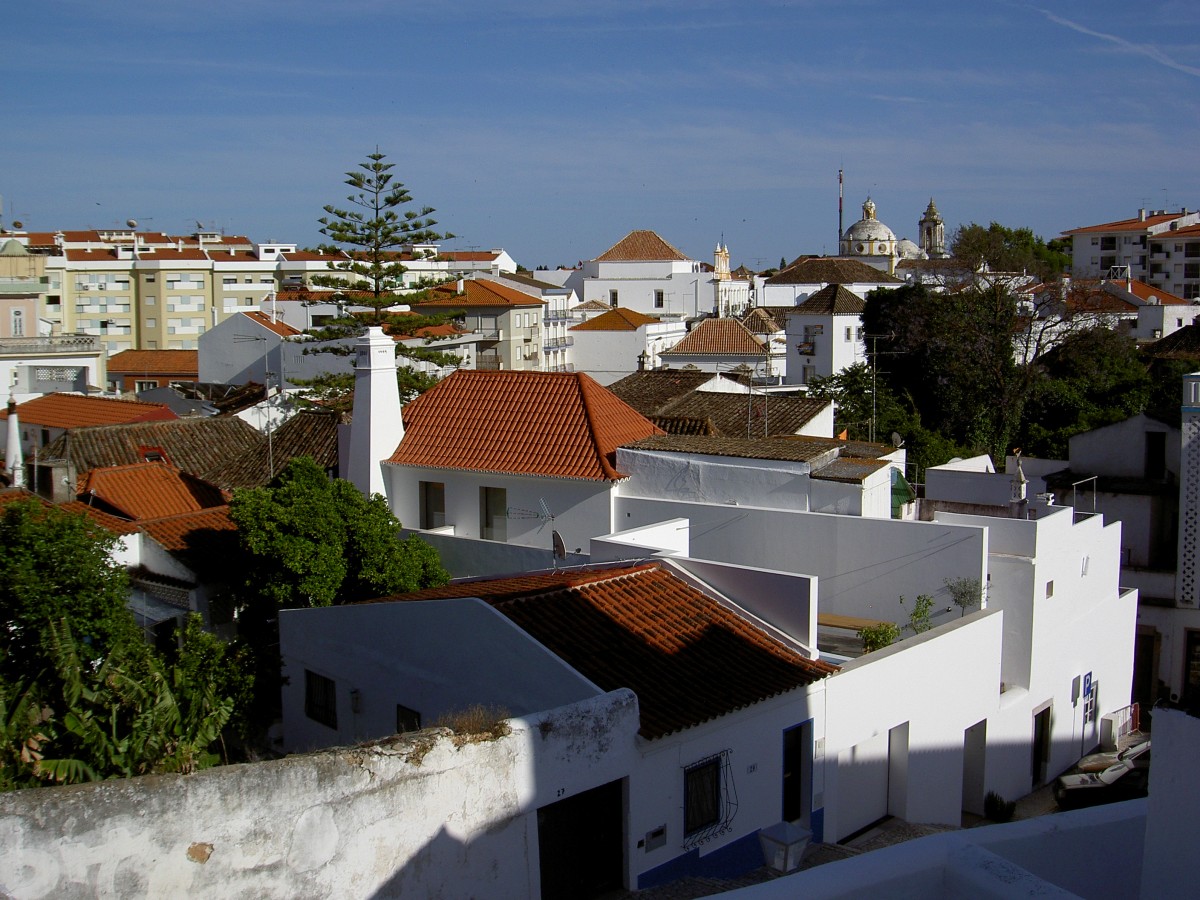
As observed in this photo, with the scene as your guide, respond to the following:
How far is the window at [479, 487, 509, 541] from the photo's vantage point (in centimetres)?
1786

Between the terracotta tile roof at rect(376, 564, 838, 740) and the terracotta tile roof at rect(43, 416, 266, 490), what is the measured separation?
39.7 ft

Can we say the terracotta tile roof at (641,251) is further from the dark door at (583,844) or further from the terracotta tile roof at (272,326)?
the dark door at (583,844)

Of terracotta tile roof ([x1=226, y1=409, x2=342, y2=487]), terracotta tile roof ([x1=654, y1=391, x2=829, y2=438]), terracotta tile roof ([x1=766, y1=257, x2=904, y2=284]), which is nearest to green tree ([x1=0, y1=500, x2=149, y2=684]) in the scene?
terracotta tile roof ([x1=226, y1=409, x2=342, y2=487])

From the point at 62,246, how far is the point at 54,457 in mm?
51327

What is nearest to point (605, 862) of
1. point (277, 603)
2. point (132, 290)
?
point (277, 603)

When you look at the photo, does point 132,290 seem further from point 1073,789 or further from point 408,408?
point 1073,789

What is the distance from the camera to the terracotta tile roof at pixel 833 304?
49.4m

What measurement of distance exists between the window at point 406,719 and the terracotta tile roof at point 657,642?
1.27m

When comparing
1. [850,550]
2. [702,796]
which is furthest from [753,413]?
[702,796]

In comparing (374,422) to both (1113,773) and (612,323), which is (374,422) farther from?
(612,323)

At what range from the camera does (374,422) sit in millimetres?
18500

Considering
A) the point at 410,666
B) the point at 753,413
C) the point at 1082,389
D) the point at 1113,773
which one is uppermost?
the point at 753,413

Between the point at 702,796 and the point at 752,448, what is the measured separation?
25.8 feet

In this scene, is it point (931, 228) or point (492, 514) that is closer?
point (492, 514)
